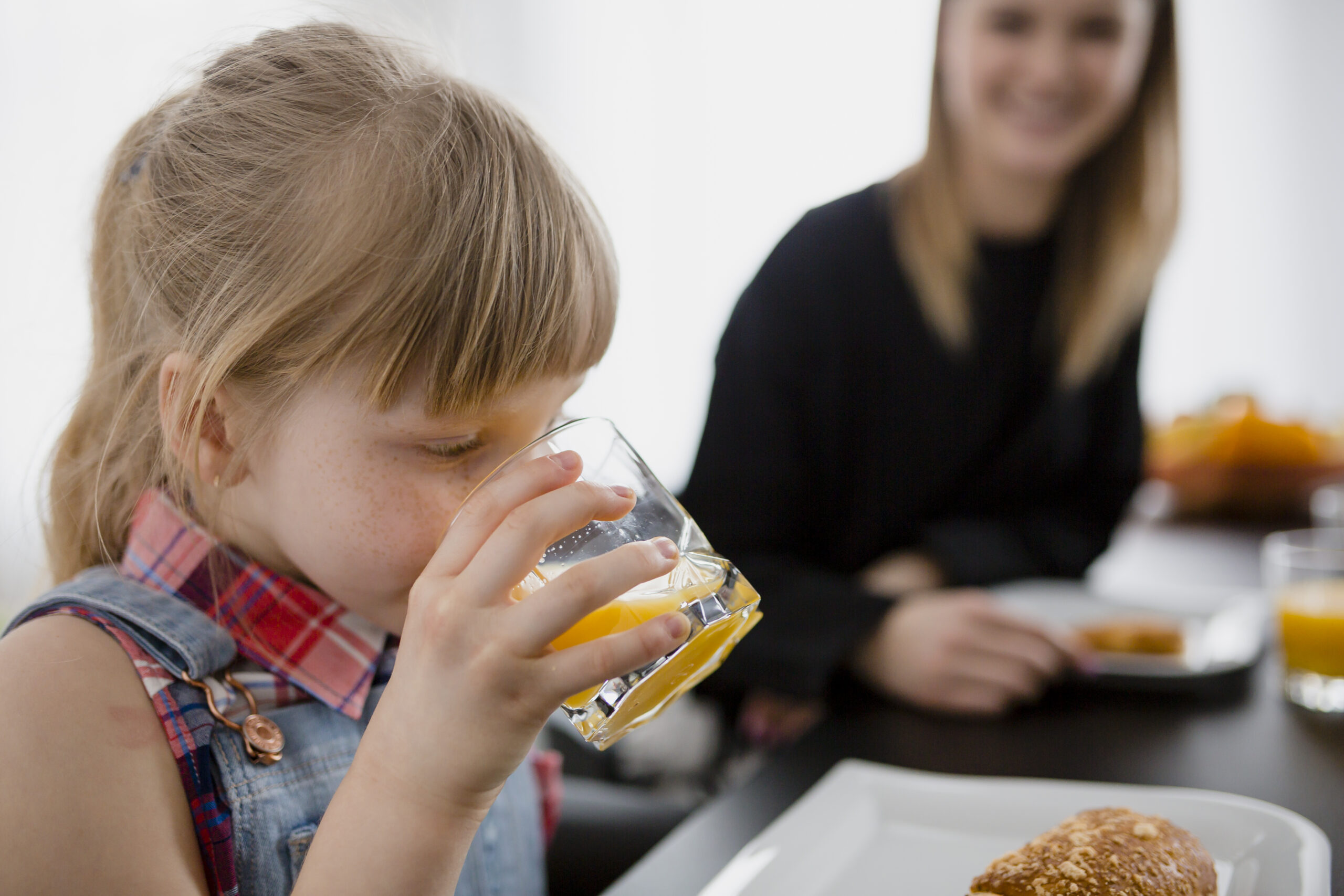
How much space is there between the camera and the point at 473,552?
1.84 ft

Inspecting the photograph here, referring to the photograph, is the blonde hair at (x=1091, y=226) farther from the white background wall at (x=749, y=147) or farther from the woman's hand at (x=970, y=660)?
the white background wall at (x=749, y=147)

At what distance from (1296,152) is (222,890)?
14.3 feet

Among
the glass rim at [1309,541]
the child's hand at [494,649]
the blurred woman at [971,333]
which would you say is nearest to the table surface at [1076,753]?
the glass rim at [1309,541]

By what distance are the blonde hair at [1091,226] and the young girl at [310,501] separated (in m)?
0.95

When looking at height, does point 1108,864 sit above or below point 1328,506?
above

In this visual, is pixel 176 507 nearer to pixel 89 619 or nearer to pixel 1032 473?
pixel 89 619

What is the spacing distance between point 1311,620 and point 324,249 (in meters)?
1.01

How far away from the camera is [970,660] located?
1.09 m

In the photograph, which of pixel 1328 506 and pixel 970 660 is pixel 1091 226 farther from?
pixel 970 660

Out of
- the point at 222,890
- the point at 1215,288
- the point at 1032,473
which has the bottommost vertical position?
the point at 1215,288

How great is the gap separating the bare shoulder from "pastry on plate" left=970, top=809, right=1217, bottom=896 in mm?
465

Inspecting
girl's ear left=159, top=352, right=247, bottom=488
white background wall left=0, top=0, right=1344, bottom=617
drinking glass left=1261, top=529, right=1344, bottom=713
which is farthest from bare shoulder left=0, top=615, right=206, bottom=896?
white background wall left=0, top=0, right=1344, bottom=617

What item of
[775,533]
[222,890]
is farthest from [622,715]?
[775,533]

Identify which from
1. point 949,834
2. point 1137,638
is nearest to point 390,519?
point 949,834
